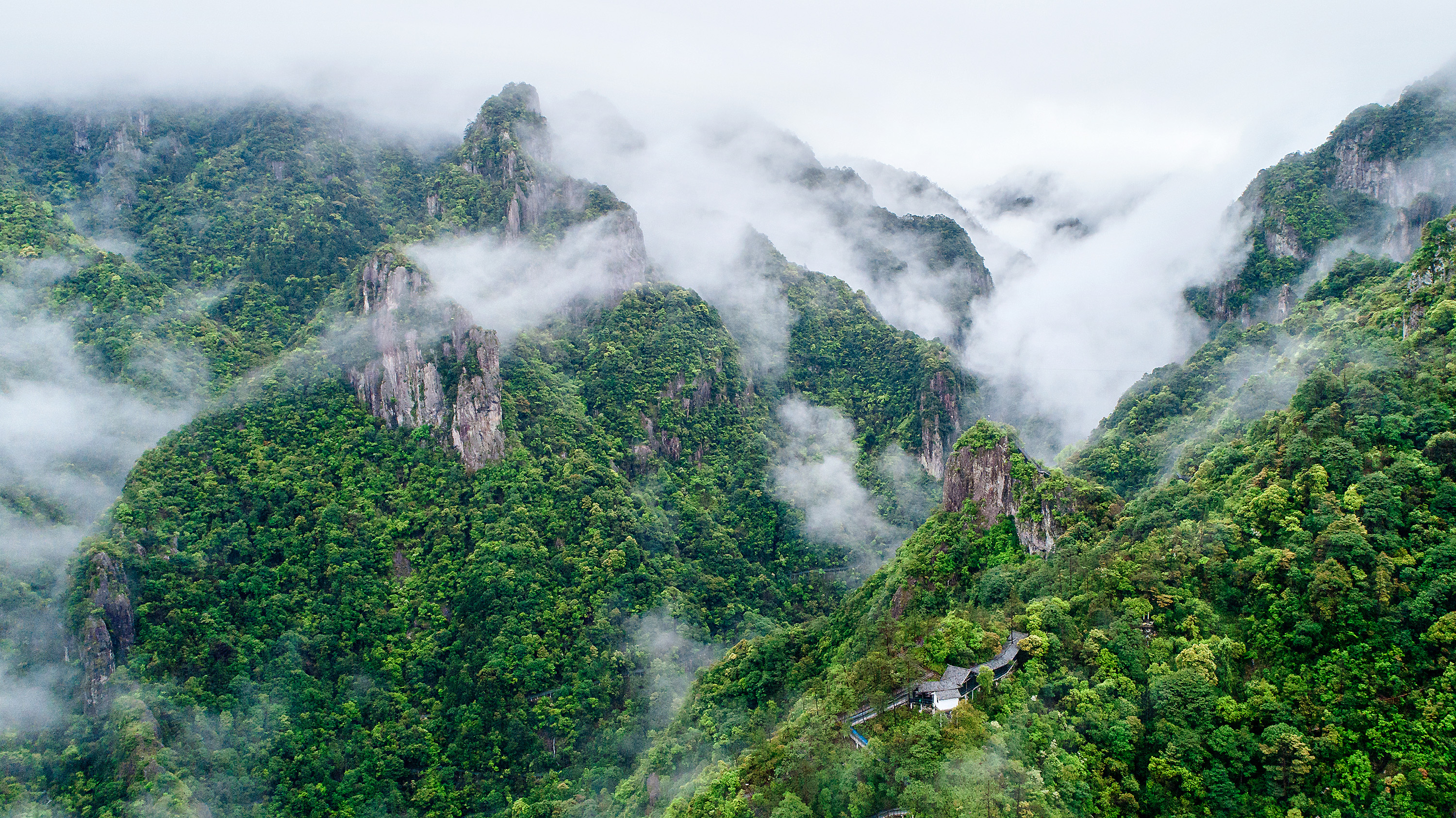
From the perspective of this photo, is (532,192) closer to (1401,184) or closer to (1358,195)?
(1358,195)

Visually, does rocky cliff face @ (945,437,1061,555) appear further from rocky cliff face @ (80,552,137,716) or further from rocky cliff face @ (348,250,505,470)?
rocky cliff face @ (80,552,137,716)

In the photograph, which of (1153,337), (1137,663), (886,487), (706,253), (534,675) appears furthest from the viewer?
(706,253)

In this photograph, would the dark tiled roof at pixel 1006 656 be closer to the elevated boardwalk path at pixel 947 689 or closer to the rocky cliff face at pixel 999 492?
the elevated boardwalk path at pixel 947 689

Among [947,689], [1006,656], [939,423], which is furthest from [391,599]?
[939,423]

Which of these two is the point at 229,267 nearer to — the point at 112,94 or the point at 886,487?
the point at 112,94

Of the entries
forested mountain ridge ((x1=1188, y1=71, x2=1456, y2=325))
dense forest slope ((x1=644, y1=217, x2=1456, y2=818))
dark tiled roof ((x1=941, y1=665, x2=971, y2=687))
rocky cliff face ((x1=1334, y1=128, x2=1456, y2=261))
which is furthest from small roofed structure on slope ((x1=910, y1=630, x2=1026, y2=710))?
rocky cliff face ((x1=1334, y1=128, x2=1456, y2=261))

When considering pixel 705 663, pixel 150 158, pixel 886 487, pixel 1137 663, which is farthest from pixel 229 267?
pixel 1137 663
